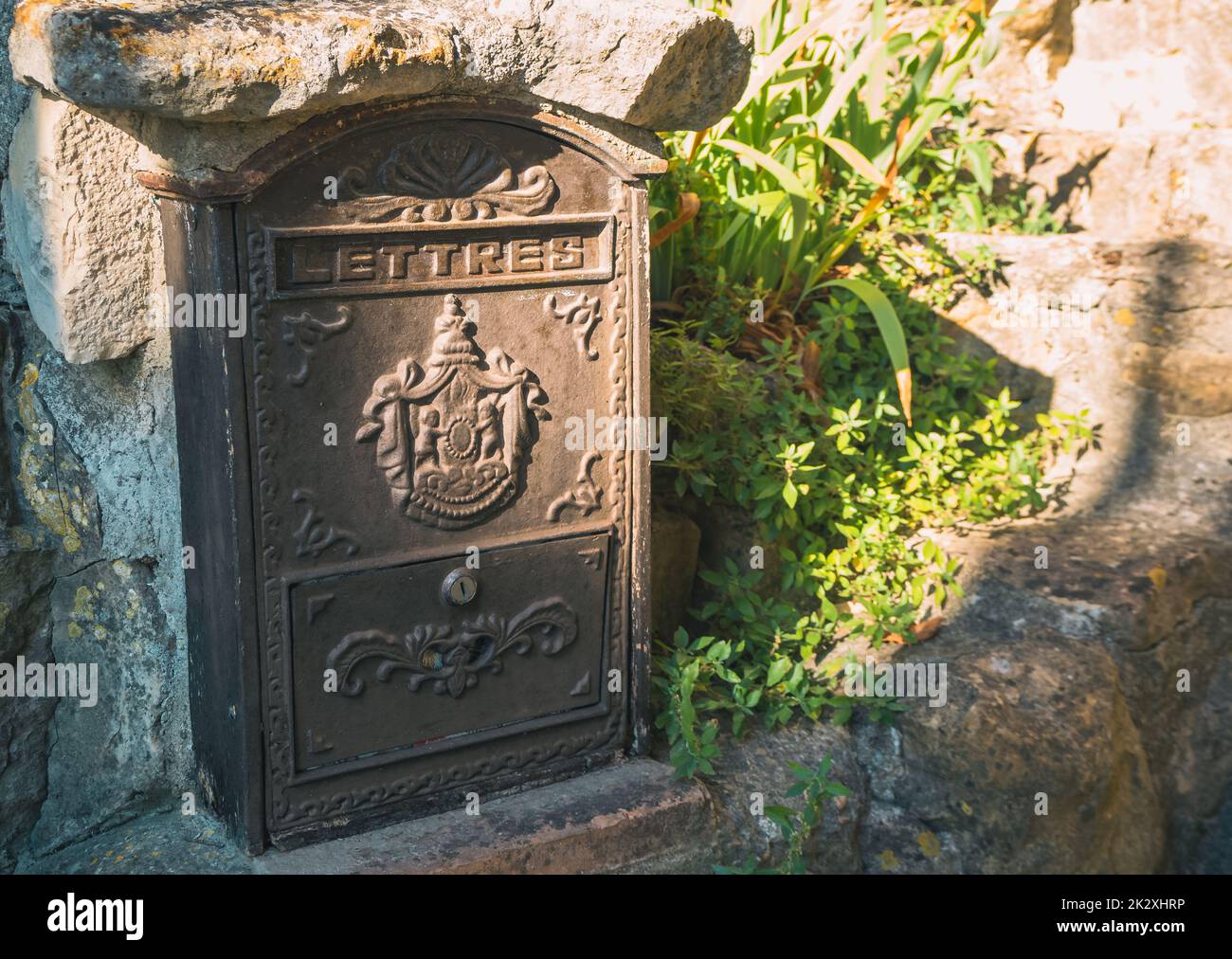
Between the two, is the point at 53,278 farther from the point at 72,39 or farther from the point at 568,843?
the point at 568,843

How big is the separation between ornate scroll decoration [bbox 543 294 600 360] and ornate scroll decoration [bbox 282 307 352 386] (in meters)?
0.41

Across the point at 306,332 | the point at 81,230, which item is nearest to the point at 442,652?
the point at 306,332

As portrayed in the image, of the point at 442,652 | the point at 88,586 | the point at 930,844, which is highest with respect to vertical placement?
the point at 88,586

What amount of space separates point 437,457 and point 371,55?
714 mm

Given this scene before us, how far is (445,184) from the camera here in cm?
237

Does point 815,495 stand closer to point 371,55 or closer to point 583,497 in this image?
point 583,497

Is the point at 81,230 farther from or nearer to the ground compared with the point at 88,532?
farther from the ground

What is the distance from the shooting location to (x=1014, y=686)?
2.97 metres

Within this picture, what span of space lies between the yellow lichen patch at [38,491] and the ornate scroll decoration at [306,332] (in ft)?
1.76

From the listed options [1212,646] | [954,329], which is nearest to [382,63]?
[954,329]

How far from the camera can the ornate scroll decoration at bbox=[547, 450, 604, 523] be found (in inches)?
103

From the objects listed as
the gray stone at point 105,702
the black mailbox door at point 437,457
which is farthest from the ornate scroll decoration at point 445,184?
the gray stone at point 105,702

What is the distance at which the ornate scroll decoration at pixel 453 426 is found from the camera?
7.82 ft

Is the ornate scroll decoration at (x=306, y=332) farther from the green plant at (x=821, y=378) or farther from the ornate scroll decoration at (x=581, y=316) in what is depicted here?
the green plant at (x=821, y=378)
